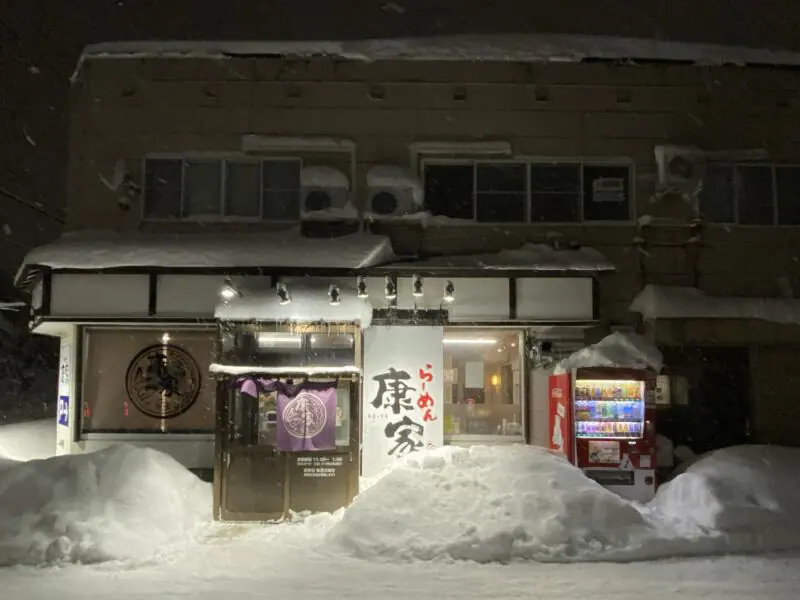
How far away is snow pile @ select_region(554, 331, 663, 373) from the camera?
1248 centimetres

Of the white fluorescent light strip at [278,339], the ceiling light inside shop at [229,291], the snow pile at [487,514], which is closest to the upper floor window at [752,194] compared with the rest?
the snow pile at [487,514]

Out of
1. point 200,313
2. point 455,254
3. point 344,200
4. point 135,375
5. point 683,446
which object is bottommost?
point 683,446

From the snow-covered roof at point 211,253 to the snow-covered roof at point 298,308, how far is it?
0.63 meters

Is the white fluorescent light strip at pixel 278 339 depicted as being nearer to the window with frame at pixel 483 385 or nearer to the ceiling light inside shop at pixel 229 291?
the ceiling light inside shop at pixel 229 291

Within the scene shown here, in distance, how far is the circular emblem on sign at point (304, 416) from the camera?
11.9 metres

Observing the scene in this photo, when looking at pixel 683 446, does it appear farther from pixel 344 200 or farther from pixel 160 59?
pixel 160 59

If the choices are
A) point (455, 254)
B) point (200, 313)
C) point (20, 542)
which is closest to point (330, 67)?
point (455, 254)

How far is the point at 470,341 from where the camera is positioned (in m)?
15.0

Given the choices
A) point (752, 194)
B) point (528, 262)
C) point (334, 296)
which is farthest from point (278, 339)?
point (752, 194)

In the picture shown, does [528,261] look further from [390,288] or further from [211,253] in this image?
[211,253]

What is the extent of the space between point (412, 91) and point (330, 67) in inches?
69.3

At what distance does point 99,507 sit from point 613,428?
8.22m

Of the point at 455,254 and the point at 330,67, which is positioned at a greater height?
the point at 330,67

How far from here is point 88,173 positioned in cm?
1482
